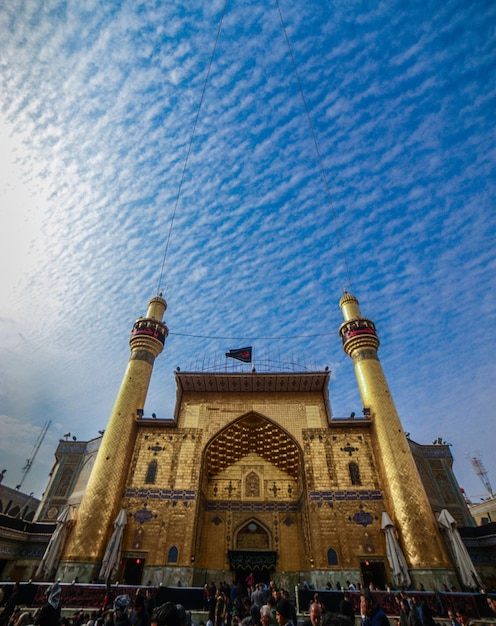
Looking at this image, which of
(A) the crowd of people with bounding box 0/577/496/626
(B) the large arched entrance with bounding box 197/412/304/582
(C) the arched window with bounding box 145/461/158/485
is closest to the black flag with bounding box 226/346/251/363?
(B) the large arched entrance with bounding box 197/412/304/582

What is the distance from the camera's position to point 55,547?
43.8ft

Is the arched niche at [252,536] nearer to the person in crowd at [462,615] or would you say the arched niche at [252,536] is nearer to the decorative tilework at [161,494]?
the decorative tilework at [161,494]

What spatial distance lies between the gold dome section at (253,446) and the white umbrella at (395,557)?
4.77m

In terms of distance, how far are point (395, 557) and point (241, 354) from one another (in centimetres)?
1184

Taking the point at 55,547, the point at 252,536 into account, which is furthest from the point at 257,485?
the point at 55,547

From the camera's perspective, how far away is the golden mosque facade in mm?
13633

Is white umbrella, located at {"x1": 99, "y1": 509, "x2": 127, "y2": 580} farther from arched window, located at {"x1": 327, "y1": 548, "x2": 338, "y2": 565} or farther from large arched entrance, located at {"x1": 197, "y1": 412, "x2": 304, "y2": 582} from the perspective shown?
arched window, located at {"x1": 327, "y1": 548, "x2": 338, "y2": 565}

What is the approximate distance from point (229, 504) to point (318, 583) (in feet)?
18.1

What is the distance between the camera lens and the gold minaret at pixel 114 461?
1340 cm

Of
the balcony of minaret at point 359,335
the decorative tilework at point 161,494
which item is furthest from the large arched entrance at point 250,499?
the balcony of minaret at point 359,335

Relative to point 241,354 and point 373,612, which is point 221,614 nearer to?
point 373,612

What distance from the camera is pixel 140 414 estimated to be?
57.7 ft

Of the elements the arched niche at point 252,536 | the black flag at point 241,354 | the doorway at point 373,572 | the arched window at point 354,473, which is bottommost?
the doorway at point 373,572

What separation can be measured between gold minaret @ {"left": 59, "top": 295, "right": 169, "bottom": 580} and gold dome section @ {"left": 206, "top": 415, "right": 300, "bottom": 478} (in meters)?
4.29
